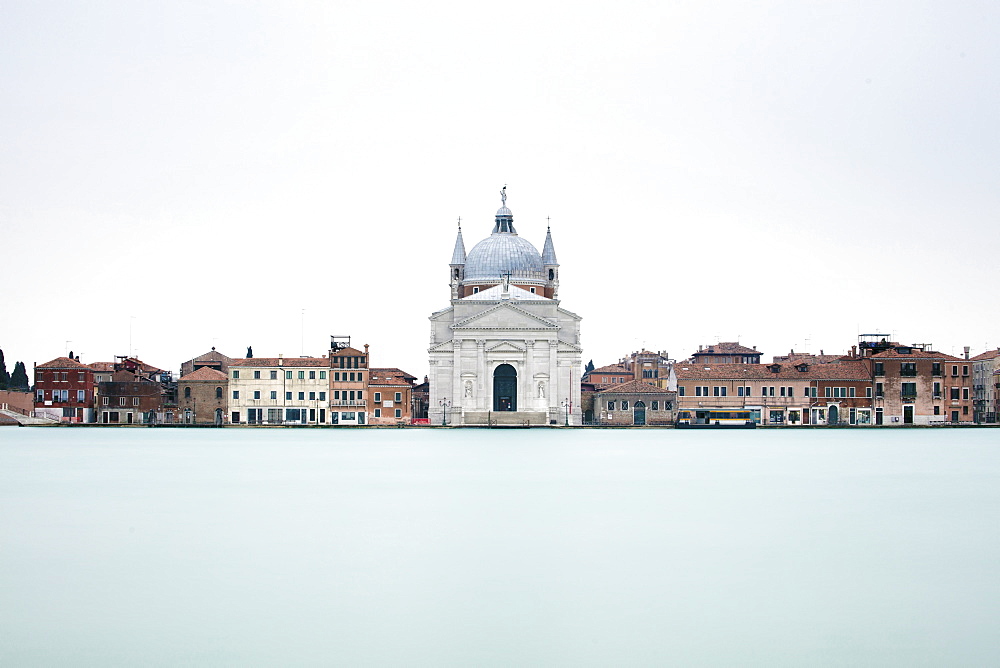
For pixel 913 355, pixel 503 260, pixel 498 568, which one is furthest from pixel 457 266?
pixel 498 568

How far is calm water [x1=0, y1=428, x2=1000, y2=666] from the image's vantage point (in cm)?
1277

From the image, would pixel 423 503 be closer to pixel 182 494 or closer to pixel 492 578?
pixel 182 494

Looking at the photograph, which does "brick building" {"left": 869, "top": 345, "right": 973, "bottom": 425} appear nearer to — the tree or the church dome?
the church dome

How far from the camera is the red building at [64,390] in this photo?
7274 cm

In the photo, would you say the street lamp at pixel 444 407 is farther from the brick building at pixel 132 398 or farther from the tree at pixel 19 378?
the tree at pixel 19 378

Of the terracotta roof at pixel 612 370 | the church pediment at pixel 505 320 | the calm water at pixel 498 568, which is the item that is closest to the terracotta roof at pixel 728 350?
the terracotta roof at pixel 612 370

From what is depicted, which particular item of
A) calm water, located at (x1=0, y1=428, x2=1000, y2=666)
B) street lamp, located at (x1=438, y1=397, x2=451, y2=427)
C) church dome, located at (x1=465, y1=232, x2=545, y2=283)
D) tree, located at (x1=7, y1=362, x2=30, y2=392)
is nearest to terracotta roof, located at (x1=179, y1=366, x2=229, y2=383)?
street lamp, located at (x1=438, y1=397, x2=451, y2=427)

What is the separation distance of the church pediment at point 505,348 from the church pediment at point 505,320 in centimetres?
82

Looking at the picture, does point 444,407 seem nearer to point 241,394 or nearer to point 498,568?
point 241,394

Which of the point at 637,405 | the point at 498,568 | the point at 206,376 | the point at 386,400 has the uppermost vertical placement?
the point at 206,376

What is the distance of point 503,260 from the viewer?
78688mm

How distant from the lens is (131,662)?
1211cm

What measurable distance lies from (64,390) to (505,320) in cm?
2332

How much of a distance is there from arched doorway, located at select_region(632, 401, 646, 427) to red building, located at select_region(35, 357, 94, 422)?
2837 centimetres
